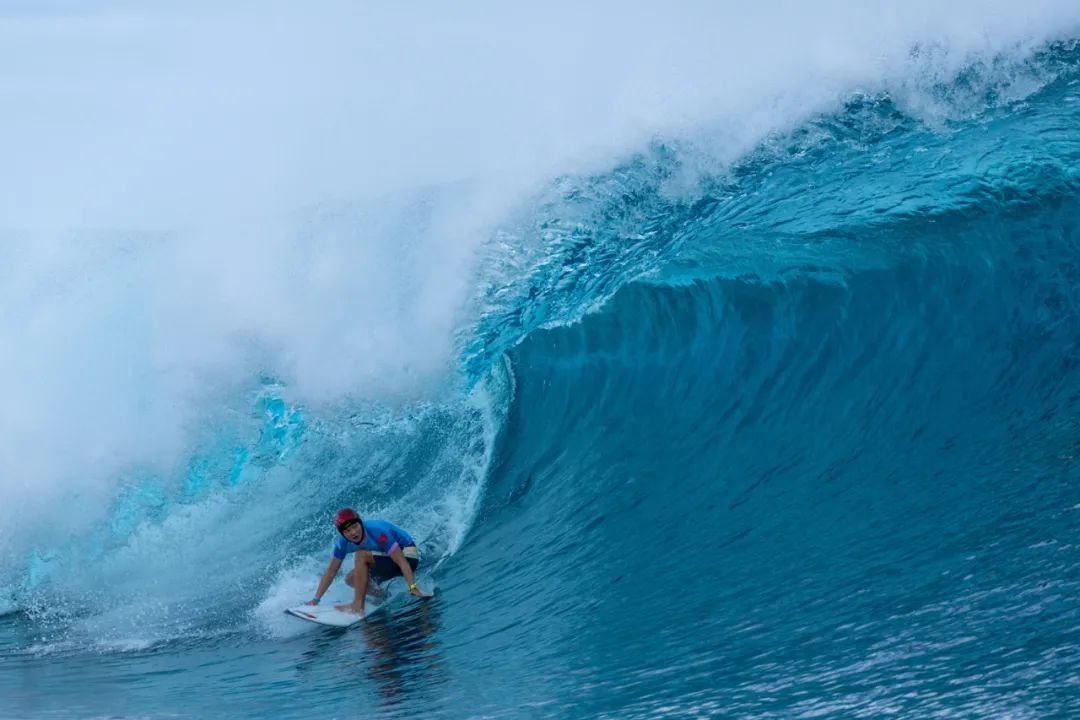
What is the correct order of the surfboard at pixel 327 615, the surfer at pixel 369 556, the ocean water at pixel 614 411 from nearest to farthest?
the ocean water at pixel 614 411
the surfboard at pixel 327 615
the surfer at pixel 369 556

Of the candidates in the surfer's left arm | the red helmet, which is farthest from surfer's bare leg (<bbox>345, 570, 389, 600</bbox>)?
the red helmet

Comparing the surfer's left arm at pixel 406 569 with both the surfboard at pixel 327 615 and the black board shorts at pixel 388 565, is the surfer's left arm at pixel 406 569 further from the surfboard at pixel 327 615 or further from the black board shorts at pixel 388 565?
the surfboard at pixel 327 615

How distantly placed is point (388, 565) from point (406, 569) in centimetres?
19

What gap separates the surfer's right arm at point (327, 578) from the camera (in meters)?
8.09

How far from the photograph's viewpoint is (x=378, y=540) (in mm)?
8039

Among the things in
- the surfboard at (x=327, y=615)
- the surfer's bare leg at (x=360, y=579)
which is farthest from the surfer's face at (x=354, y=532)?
the surfboard at (x=327, y=615)

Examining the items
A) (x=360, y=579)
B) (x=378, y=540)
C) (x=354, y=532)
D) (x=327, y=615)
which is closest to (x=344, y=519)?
(x=354, y=532)

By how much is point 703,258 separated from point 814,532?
4.02 m

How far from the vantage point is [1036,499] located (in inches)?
248

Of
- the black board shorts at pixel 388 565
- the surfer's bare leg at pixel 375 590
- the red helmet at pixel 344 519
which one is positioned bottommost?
the surfer's bare leg at pixel 375 590

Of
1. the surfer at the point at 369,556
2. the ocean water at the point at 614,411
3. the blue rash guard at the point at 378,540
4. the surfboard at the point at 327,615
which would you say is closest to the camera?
the ocean water at the point at 614,411

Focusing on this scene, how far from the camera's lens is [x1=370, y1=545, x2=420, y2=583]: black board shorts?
805cm

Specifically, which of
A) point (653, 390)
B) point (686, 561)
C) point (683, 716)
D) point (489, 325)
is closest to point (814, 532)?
point (686, 561)

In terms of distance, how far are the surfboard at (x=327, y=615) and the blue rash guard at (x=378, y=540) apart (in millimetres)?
401
